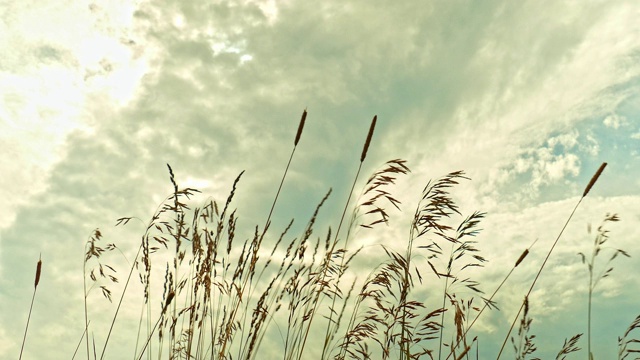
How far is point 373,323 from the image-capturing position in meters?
3.42

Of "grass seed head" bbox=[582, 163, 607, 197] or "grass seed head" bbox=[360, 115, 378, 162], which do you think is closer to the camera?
"grass seed head" bbox=[360, 115, 378, 162]

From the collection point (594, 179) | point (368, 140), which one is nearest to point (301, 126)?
point (368, 140)

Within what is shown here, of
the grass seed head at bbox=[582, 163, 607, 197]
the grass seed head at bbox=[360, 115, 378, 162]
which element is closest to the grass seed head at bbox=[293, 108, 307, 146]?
the grass seed head at bbox=[360, 115, 378, 162]

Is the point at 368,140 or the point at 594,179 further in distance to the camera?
the point at 594,179

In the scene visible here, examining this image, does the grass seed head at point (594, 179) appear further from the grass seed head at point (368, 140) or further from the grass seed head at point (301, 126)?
the grass seed head at point (301, 126)

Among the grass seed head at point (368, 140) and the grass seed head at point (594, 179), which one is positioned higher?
the grass seed head at point (368, 140)

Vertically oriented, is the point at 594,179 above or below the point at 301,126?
below

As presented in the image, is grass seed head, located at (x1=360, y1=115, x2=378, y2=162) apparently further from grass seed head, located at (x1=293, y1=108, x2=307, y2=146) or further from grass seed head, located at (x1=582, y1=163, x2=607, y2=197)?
grass seed head, located at (x1=582, y1=163, x2=607, y2=197)

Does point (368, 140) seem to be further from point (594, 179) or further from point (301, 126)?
point (594, 179)

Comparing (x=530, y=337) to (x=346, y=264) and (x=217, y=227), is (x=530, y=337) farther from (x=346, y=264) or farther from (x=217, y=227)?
(x=217, y=227)

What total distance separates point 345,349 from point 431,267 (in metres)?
0.86

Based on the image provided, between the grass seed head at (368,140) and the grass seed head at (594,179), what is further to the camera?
the grass seed head at (594,179)

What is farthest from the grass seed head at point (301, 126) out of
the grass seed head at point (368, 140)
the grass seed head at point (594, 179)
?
the grass seed head at point (594, 179)

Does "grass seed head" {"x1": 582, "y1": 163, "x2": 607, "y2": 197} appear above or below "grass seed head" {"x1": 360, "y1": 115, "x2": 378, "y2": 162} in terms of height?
below
